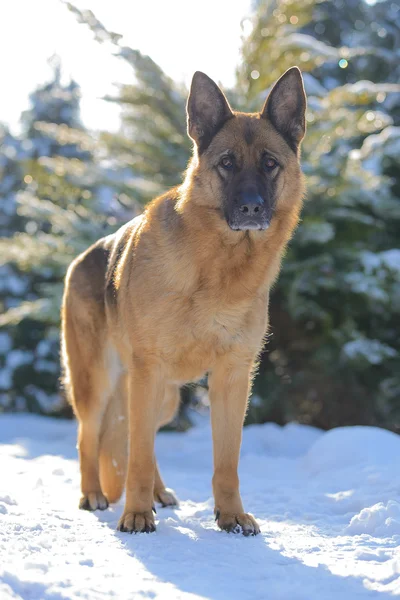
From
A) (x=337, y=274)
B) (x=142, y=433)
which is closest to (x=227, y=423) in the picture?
(x=142, y=433)

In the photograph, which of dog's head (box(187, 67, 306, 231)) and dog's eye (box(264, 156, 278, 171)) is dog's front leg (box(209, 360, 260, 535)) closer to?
dog's head (box(187, 67, 306, 231))

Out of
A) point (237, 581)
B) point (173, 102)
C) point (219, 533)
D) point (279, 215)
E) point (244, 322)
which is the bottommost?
point (219, 533)

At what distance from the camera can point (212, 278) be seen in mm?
3635

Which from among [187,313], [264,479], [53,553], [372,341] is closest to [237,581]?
[53,553]

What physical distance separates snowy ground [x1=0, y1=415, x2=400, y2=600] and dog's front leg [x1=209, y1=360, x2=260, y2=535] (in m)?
0.21

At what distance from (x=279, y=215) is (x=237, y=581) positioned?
79.2 inches

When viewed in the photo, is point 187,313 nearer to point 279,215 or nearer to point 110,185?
point 279,215

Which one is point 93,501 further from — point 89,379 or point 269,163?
point 269,163

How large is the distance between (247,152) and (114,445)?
81.0 inches

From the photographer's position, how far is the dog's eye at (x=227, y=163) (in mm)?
3783

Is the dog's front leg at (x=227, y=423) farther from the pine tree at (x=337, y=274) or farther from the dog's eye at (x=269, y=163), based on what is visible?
the pine tree at (x=337, y=274)

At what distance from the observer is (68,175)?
344 inches

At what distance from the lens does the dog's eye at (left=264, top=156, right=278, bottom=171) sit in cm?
383

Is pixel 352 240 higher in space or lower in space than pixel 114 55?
lower
